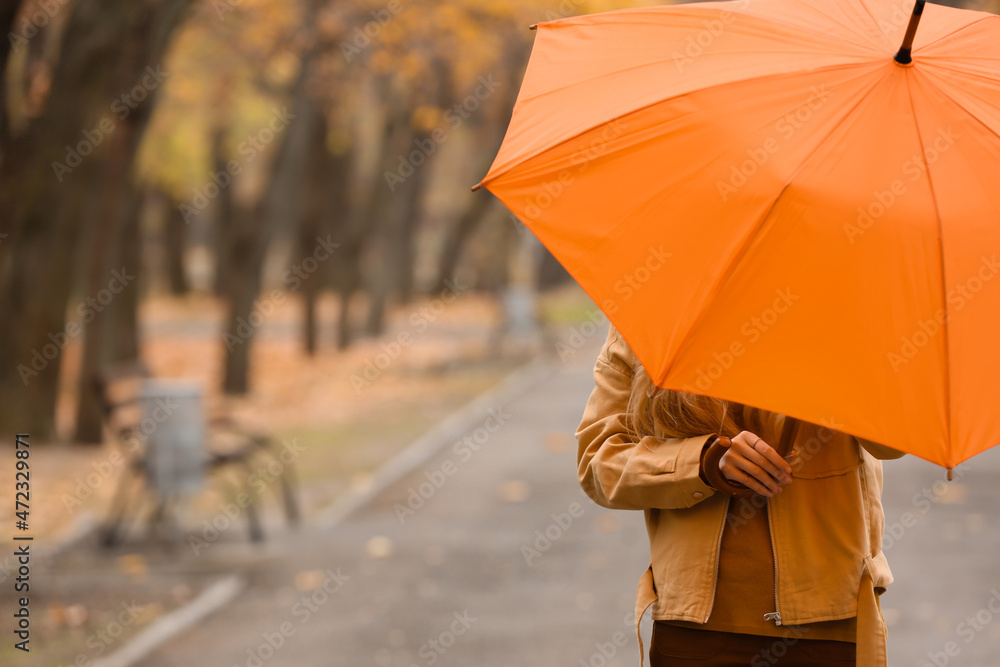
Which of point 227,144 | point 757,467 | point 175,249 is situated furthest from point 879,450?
point 175,249

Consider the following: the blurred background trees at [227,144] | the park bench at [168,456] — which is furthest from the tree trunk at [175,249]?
the park bench at [168,456]

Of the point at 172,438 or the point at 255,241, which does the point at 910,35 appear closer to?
the point at 172,438

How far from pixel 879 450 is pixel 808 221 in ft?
1.70

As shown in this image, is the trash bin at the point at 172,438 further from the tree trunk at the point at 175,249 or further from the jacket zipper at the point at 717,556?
the tree trunk at the point at 175,249

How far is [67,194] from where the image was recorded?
11.4m

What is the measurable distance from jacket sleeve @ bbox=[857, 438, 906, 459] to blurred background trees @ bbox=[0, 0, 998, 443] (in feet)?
25.0

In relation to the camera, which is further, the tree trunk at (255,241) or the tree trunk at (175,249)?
the tree trunk at (175,249)

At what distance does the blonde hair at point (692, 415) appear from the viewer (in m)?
2.71

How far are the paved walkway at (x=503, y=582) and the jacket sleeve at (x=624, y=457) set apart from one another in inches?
142

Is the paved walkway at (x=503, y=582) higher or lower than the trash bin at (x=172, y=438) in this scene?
lower

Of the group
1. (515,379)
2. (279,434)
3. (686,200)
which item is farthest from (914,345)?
(515,379)

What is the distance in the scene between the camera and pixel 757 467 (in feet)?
8.22

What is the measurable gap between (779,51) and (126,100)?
9.93m

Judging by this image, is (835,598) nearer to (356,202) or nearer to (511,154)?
(511,154)
